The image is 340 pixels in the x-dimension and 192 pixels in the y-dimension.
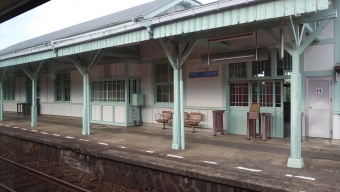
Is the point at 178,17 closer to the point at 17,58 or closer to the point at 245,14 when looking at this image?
the point at 245,14

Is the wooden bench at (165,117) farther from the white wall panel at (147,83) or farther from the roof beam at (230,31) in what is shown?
the roof beam at (230,31)

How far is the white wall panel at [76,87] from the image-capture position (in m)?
13.1

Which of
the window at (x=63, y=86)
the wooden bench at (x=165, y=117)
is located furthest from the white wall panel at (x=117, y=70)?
the window at (x=63, y=86)

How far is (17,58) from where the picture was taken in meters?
10.4

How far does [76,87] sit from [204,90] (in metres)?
7.75

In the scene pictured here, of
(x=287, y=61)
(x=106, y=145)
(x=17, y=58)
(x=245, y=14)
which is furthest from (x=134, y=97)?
(x=245, y=14)

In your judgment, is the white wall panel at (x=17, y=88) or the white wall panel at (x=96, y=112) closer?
the white wall panel at (x=96, y=112)

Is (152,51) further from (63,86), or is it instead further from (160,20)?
(63,86)

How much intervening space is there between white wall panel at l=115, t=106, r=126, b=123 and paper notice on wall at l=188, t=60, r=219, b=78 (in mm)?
3398

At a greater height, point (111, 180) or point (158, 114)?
point (158, 114)

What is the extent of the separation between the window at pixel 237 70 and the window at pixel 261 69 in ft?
1.01

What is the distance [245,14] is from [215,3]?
2.13ft

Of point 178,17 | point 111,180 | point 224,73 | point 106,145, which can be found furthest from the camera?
point 224,73

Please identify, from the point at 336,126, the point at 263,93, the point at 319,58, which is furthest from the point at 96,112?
the point at 336,126
